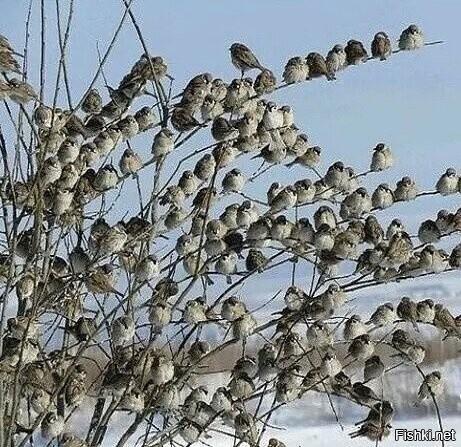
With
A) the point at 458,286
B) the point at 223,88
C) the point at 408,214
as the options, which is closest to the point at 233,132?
the point at 223,88

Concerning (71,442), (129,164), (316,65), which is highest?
(316,65)

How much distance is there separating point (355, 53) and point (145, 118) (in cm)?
19

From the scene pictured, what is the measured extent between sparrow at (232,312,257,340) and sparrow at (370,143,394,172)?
191 mm

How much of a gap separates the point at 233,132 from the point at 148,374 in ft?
0.68

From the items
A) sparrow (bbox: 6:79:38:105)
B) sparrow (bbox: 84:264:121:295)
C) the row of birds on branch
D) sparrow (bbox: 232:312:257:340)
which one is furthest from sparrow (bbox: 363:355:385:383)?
sparrow (bbox: 6:79:38:105)

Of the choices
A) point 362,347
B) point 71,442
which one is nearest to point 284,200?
point 362,347

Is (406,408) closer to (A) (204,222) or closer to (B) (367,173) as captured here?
(B) (367,173)

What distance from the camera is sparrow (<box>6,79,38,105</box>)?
0.68 m

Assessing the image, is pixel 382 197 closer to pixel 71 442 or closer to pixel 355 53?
pixel 355 53

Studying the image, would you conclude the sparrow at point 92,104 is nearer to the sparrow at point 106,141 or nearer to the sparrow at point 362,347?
the sparrow at point 106,141

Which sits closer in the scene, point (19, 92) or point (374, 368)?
point (19, 92)

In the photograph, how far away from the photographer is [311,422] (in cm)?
167

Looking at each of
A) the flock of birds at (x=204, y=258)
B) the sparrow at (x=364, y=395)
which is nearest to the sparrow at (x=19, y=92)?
the flock of birds at (x=204, y=258)

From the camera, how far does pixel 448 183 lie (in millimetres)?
817
